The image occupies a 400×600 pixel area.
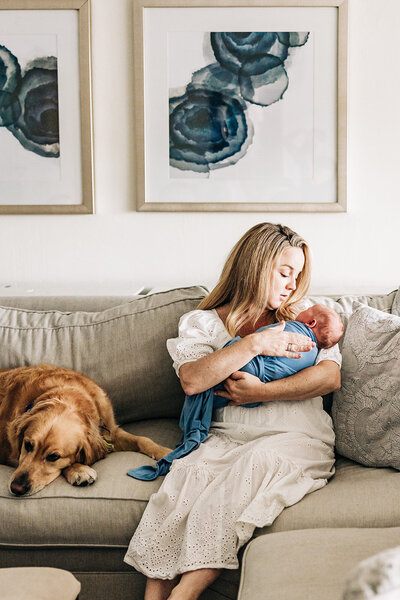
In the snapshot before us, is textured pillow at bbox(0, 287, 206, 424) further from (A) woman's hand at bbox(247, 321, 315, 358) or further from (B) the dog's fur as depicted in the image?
(A) woman's hand at bbox(247, 321, 315, 358)

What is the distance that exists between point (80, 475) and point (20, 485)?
0.16 m

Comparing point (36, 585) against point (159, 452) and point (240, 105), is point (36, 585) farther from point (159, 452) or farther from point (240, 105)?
point (240, 105)

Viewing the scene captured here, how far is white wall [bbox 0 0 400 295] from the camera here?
2656mm

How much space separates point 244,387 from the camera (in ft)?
5.90

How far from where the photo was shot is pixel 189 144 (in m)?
2.68

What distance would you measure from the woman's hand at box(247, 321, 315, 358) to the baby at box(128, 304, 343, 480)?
0.06 feet

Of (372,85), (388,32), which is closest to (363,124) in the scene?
(372,85)

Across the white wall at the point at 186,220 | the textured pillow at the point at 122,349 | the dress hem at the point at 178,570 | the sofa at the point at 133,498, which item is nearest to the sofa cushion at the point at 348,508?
the sofa at the point at 133,498

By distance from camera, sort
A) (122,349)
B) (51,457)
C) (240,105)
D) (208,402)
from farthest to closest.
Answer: (240,105)
(122,349)
(208,402)
(51,457)

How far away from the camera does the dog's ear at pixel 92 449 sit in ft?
5.93

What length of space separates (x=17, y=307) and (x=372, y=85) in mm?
1732

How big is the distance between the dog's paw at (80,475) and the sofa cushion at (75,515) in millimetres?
16

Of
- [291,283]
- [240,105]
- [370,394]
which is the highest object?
[240,105]

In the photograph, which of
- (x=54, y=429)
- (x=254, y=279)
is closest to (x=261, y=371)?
(x=254, y=279)
